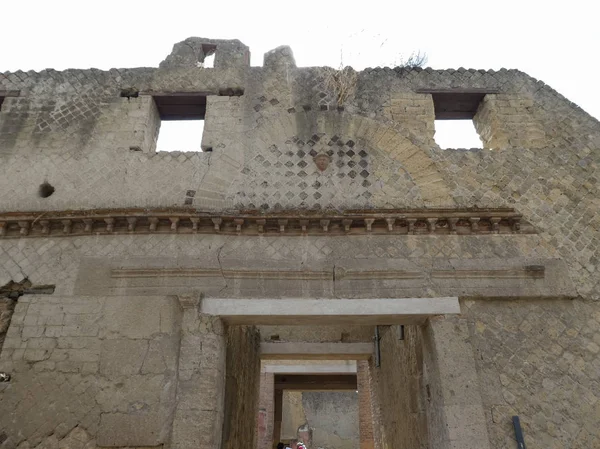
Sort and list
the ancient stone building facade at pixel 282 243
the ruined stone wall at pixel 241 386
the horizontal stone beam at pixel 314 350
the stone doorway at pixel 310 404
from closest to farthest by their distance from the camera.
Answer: the ancient stone building facade at pixel 282 243
the ruined stone wall at pixel 241 386
the horizontal stone beam at pixel 314 350
the stone doorway at pixel 310 404

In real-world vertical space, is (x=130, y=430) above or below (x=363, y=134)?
below

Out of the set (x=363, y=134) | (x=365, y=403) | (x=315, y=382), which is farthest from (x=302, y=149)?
(x=315, y=382)

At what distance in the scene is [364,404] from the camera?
479 inches

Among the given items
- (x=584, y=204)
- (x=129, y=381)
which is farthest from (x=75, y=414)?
(x=584, y=204)

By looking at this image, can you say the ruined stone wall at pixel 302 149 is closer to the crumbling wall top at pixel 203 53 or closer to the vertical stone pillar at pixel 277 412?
the crumbling wall top at pixel 203 53

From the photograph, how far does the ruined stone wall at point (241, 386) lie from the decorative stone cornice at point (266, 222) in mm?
1643

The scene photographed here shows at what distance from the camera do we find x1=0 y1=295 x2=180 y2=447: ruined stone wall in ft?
15.5

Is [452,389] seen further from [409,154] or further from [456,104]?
[456,104]

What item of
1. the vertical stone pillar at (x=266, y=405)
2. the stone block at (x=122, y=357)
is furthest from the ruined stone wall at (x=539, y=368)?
the vertical stone pillar at (x=266, y=405)

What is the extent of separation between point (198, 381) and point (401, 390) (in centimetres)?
382

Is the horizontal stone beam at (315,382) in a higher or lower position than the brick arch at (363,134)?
lower

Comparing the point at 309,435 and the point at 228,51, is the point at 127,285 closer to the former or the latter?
the point at 228,51

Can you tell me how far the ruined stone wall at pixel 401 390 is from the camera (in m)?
6.19

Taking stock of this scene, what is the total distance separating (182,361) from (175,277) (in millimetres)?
971
